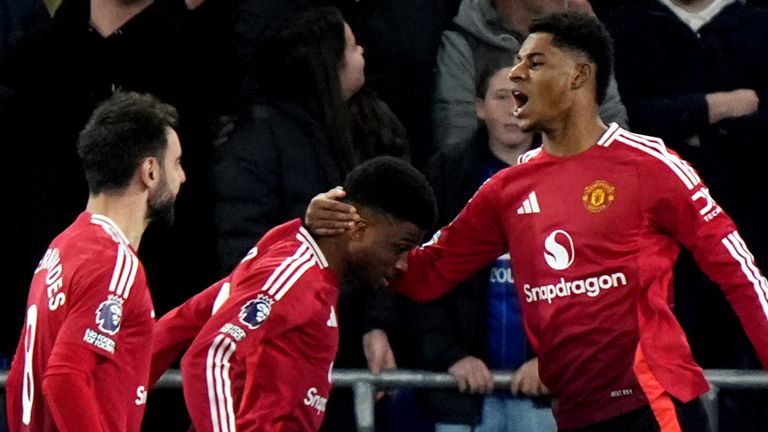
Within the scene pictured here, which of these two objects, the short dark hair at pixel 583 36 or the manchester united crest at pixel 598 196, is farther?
the short dark hair at pixel 583 36

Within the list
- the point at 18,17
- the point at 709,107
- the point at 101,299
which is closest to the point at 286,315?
the point at 101,299

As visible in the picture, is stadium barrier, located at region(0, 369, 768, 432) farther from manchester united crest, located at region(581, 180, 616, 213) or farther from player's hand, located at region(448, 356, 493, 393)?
manchester united crest, located at region(581, 180, 616, 213)

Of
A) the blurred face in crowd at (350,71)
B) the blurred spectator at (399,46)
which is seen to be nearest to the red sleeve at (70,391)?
the blurred face in crowd at (350,71)

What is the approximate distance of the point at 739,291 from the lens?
5.79 meters

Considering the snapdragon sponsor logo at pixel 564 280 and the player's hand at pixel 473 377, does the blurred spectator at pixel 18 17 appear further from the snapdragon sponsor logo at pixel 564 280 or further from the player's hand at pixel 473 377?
the snapdragon sponsor logo at pixel 564 280

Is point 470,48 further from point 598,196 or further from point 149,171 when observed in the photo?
point 149,171

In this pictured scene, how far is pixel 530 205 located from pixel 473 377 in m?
0.89

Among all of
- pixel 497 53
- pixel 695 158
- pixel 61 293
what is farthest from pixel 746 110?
pixel 61 293

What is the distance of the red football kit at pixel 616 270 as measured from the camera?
5.86 meters

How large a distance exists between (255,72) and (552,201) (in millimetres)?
A: 1725

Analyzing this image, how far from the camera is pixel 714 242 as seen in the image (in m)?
5.82

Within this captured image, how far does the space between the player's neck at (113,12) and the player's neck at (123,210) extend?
1.46 meters

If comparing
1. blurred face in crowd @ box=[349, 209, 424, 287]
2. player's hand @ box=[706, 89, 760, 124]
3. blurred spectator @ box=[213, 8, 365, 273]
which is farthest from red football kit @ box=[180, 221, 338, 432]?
player's hand @ box=[706, 89, 760, 124]

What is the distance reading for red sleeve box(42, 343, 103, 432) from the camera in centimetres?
544
